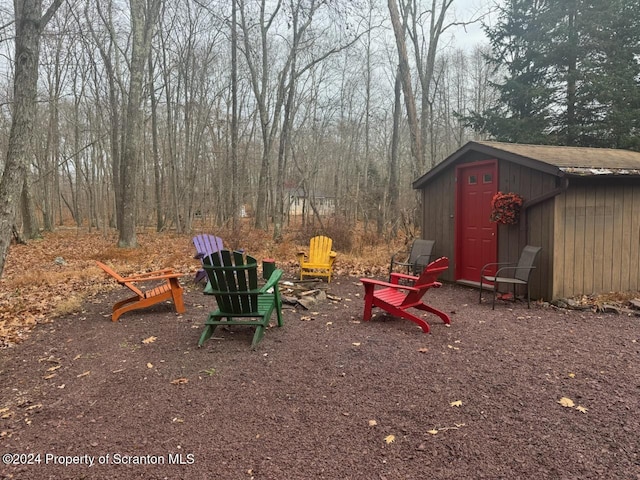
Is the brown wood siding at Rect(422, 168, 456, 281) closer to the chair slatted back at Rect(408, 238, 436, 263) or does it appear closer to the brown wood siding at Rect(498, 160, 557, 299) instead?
the chair slatted back at Rect(408, 238, 436, 263)

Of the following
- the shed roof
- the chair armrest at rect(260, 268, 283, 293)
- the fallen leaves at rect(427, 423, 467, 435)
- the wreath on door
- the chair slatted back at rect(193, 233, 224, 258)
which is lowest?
the fallen leaves at rect(427, 423, 467, 435)

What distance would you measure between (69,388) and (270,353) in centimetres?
165

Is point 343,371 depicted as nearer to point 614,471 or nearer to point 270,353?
point 270,353

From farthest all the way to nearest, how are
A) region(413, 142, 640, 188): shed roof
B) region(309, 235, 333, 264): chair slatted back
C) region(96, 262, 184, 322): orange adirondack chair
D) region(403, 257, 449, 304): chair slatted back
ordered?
region(309, 235, 333, 264): chair slatted back → region(413, 142, 640, 188): shed roof → region(96, 262, 184, 322): orange adirondack chair → region(403, 257, 449, 304): chair slatted back

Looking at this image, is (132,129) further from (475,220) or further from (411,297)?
(411,297)

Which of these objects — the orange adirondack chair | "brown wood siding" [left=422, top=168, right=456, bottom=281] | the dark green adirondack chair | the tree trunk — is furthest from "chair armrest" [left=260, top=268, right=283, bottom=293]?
the tree trunk

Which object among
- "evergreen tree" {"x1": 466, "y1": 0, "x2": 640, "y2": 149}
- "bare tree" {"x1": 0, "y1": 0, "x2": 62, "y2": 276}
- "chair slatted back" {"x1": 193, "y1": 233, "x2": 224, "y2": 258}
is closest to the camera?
"bare tree" {"x1": 0, "y1": 0, "x2": 62, "y2": 276}

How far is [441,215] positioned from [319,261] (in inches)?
102

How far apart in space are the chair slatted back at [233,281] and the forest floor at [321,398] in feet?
1.21

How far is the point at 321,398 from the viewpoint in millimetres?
3049

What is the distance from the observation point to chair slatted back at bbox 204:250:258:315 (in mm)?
4055

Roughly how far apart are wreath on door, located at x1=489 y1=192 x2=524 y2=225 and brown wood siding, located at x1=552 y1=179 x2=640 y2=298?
1.99 feet

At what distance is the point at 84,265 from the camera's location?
30.6 feet

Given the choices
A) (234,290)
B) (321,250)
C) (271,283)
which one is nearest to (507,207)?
(321,250)
